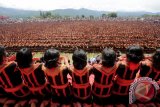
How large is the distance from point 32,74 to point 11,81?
0.60 m

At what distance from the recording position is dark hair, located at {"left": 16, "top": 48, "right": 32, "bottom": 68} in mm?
4629

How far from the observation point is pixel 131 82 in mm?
5012

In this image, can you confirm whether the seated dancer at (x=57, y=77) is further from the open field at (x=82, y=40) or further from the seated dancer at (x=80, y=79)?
the open field at (x=82, y=40)

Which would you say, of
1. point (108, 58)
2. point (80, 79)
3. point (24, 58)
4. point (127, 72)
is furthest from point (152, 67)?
point (24, 58)

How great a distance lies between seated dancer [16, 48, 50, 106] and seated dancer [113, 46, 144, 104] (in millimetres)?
1719

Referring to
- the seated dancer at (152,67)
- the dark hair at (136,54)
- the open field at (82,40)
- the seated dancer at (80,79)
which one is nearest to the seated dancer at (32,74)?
the seated dancer at (80,79)

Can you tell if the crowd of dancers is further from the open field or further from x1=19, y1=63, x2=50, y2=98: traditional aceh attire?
the open field

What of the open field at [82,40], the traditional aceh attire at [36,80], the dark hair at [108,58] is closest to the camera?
the dark hair at [108,58]

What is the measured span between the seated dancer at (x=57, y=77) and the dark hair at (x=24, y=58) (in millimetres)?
348

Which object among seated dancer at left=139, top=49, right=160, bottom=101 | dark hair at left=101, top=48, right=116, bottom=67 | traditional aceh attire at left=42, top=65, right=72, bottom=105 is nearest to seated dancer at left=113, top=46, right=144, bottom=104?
seated dancer at left=139, top=49, right=160, bottom=101

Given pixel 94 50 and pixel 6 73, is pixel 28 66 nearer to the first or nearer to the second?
pixel 6 73

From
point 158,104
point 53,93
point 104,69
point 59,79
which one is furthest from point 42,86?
point 158,104

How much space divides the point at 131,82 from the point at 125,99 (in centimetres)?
56

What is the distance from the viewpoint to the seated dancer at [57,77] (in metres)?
4.57
